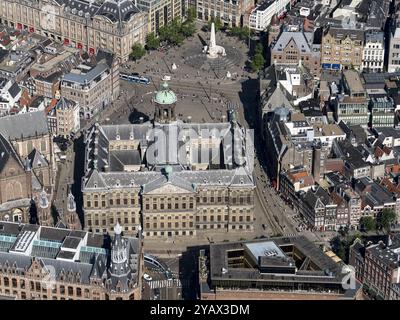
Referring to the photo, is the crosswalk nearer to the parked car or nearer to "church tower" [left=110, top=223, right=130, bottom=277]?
the parked car

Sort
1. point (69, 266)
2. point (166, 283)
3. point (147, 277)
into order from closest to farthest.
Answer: point (69, 266), point (166, 283), point (147, 277)

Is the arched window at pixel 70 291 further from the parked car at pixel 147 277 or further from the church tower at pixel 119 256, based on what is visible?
the parked car at pixel 147 277

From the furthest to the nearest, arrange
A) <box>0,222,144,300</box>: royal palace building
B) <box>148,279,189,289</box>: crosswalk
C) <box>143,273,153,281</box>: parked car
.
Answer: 1. <box>143,273,153,281</box>: parked car
2. <box>148,279,189,289</box>: crosswalk
3. <box>0,222,144,300</box>: royal palace building

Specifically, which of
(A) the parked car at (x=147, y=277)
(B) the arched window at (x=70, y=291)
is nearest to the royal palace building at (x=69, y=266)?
(B) the arched window at (x=70, y=291)

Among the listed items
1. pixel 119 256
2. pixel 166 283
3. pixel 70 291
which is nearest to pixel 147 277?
pixel 166 283

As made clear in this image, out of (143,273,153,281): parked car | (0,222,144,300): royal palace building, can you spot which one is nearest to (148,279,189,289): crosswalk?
(143,273,153,281): parked car

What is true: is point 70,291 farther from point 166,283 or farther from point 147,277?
point 166,283
